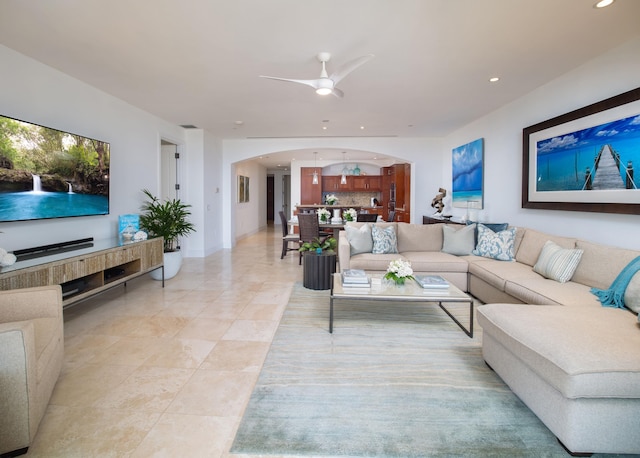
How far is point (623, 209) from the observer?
2951 mm

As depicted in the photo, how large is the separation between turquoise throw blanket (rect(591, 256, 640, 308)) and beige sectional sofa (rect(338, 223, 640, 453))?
0.06 m

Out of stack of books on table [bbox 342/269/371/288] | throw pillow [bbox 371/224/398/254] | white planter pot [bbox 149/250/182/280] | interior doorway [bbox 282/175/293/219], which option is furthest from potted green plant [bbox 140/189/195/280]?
interior doorway [bbox 282/175/293/219]

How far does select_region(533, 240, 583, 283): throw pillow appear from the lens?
3023 millimetres

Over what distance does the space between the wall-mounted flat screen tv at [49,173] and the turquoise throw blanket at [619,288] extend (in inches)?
193

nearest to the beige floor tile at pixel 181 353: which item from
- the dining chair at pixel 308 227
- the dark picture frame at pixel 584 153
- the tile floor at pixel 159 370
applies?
the tile floor at pixel 159 370

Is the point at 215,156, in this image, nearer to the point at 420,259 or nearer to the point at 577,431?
the point at 420,259

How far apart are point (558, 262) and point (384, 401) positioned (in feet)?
7.54

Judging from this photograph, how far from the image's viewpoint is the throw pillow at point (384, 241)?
454 centimetres

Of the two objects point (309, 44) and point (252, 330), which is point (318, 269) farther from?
point (309, 44)

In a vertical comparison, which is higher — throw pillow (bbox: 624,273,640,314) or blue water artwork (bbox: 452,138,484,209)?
blue water artwork (bbox: 452,138,484,209)

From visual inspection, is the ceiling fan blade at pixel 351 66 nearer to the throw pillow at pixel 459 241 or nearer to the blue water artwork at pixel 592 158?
the blue water artwork at pixel 592 158

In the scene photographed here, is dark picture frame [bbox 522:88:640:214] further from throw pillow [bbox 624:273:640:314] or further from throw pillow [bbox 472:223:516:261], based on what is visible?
throw pillow [bbox 624:273:640:314]

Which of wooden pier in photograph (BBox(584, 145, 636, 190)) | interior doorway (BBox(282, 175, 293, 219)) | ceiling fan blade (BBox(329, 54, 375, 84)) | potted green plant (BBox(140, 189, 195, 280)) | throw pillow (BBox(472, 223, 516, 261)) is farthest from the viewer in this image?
interior doorway (BBox(282, 175, 293, 219))

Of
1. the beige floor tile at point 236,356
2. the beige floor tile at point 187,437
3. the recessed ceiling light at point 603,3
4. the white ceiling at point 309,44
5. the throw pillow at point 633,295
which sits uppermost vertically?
the white ceiling at point 309,44
